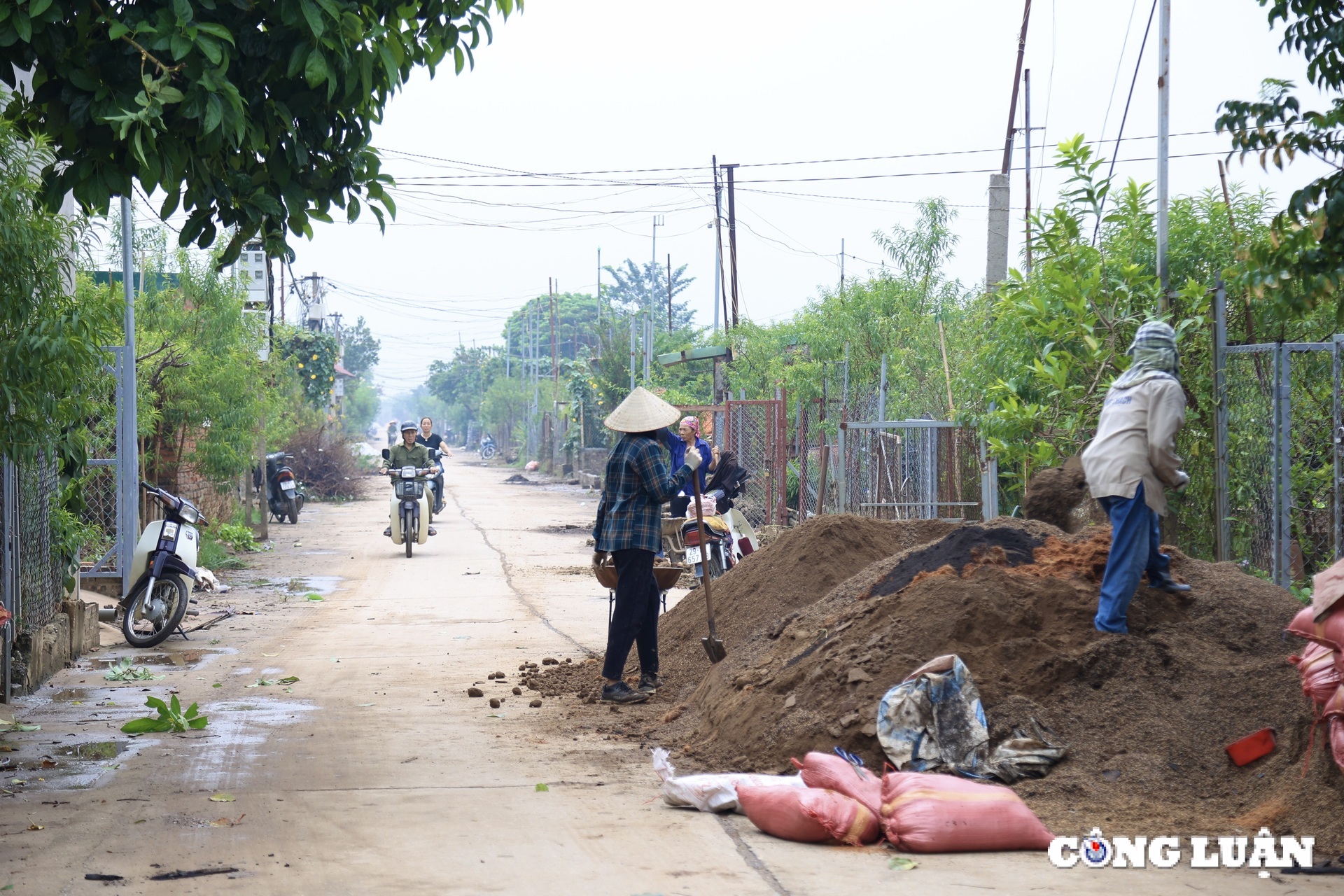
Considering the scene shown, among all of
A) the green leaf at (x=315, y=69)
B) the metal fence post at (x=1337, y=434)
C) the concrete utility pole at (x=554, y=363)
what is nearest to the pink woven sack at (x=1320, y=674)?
the metal fence post at (x=1337, y=434)

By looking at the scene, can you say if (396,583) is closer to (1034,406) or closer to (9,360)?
(1034,406)

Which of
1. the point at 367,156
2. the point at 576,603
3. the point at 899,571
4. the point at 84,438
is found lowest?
the point at 576,603

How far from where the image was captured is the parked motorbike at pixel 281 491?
24.4 metres

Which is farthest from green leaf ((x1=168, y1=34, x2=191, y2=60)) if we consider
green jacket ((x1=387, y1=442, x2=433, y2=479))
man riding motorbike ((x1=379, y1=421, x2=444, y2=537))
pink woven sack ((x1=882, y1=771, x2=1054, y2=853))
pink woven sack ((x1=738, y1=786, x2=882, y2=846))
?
green jacket ((x1=387, y1=442, x2=433, y2=479))

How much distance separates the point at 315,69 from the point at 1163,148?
696 cm

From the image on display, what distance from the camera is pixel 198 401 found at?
15.4 m

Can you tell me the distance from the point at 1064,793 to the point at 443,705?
3.98 m

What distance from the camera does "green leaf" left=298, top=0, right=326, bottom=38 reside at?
16.7ft

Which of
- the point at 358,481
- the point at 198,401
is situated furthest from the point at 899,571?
the point at 358,481

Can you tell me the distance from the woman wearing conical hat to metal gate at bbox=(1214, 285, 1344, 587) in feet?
12.3

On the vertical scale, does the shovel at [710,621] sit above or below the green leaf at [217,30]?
below

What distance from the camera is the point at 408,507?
1808cm

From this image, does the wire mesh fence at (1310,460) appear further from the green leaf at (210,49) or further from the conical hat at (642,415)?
the green leaf at (210,49)

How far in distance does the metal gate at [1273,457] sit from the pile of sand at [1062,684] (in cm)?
105
